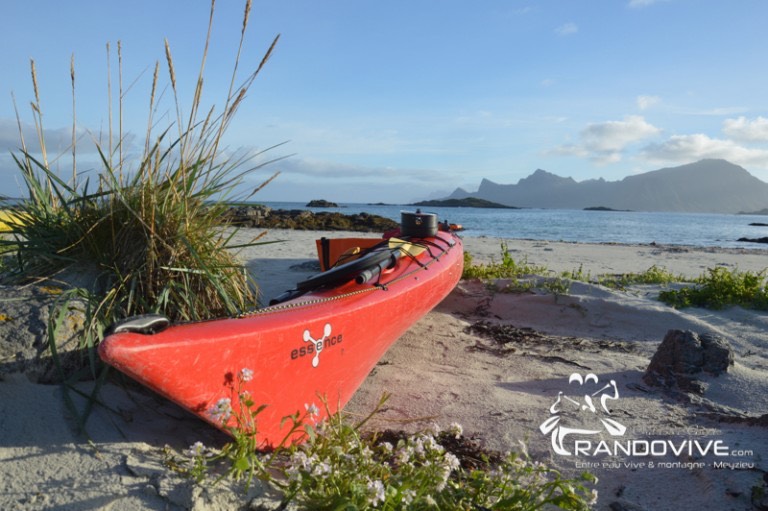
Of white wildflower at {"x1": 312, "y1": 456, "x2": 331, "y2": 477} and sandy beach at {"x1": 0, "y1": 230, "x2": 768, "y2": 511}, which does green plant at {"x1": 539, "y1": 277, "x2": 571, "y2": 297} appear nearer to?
sandy beach at {"x1": 0, "y1": 230, "x2": 768, "y2": 511}

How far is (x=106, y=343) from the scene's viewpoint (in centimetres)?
166

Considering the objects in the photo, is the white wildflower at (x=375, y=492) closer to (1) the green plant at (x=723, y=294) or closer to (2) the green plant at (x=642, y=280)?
(1) the green plant at (x=723, y=294)

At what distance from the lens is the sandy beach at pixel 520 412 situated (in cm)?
186

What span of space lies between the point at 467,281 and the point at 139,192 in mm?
4265

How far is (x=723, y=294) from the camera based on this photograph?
17.8 ft

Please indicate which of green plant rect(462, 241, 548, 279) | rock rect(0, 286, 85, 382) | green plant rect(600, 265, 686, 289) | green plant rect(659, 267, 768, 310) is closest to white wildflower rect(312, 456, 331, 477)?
rock rect(0, 286, 85, 382)

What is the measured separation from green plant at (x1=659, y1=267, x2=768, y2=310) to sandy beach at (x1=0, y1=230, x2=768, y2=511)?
0.17 meters

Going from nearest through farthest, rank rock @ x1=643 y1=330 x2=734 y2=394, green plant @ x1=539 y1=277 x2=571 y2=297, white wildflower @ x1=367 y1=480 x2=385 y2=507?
white wildflower @ x1=367 y1=480 x2=385 y2=507
rock @ x1=643 y1=330 x2=734 y2=394
green plant @ x1=539 y1=277 x2=571 y2=297

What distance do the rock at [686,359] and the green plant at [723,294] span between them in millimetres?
1955

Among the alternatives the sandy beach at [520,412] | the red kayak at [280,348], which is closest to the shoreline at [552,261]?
the sandy beach at [520,412]

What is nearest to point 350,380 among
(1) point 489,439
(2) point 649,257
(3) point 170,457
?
(1) point 489,439

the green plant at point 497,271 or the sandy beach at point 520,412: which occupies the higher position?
the green plant at point 497,271

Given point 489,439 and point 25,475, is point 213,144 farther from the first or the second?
point 489,439

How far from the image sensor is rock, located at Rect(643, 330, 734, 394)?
11.3 ft
